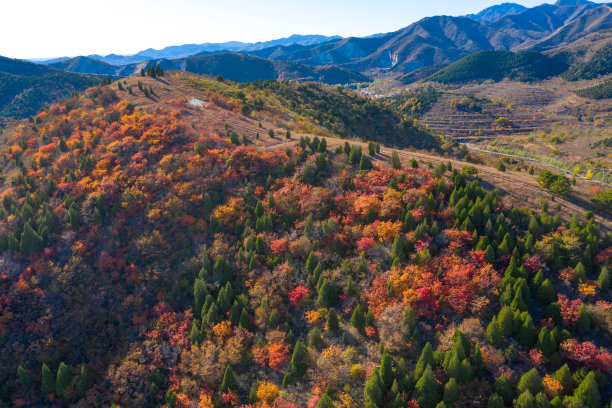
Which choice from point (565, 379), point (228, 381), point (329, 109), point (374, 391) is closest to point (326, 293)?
point (374, 391)

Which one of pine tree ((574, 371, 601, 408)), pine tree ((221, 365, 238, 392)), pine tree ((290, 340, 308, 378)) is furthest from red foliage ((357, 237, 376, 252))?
pine tree ((574, 371, 601, 408))

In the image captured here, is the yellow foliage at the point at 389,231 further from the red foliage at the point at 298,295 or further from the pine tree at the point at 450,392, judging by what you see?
the pine tree at the point at 450,392

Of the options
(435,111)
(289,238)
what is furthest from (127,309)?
(435,111)

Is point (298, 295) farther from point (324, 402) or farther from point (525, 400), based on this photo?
point (525, 400)

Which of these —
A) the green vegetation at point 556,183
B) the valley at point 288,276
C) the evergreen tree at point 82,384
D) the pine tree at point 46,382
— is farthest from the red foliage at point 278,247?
the green vegetation at point 556,183

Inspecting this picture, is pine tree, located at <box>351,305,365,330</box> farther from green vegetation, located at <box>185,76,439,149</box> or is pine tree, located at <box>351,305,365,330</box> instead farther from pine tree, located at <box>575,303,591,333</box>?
green vegetation, located at <box>185,76,439,149</box>
